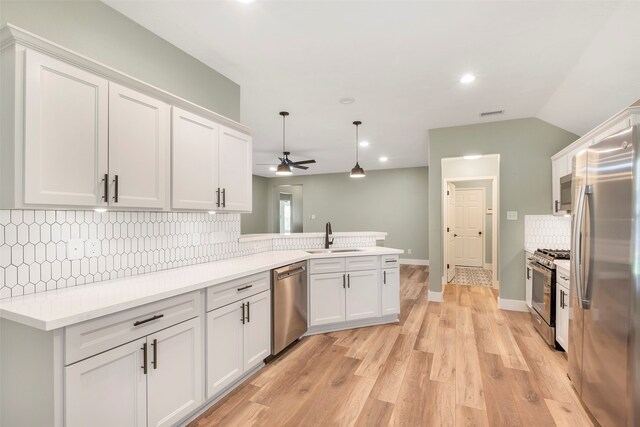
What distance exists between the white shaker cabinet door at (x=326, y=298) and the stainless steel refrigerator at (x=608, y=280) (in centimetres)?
210

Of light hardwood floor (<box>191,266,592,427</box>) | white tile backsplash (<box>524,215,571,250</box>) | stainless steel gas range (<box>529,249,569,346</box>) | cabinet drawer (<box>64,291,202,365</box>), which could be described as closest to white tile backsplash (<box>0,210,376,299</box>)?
cabinet drawer (<box>64,291,202,365</box>)

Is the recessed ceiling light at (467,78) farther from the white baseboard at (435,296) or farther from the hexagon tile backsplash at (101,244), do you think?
the white baseboard at (435,296)

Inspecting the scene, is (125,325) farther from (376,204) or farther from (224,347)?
(376,204)

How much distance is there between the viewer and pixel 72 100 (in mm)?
1586

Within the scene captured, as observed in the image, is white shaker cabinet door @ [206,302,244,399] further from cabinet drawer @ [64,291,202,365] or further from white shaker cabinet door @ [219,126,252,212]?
white shaker cabinet door @ [219,126,252,212]

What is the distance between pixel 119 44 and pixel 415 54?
2.33 meters

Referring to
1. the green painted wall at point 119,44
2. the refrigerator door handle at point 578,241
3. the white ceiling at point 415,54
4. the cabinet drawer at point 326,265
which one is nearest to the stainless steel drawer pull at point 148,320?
the green painted wall at point 119,44

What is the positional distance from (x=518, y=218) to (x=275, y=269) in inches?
144

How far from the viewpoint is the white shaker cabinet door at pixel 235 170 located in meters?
2.64

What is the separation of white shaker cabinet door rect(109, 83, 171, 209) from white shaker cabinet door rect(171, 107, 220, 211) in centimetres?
8

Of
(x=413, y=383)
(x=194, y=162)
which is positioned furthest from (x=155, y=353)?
(x=413, y=383)

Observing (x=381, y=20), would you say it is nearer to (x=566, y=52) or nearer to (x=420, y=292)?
(x=566, y=52)

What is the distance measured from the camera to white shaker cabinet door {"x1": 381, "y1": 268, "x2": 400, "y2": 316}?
3709mm

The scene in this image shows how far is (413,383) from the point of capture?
240cm
